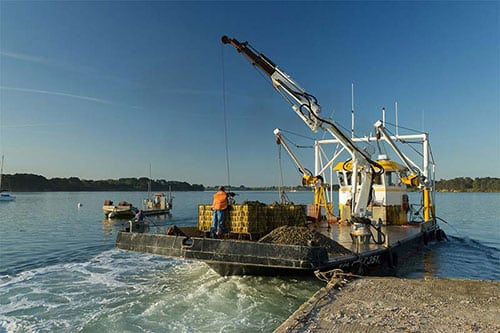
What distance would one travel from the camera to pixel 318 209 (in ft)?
61.7

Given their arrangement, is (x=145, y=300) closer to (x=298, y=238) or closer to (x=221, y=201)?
(x=221, y=201)

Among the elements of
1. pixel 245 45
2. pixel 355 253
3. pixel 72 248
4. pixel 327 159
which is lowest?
pixel 72 248

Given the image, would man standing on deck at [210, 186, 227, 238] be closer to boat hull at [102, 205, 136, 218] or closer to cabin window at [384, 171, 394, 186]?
cabin window at [384, 171, 394, 186]

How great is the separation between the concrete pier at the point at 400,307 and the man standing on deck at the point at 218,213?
3.81m

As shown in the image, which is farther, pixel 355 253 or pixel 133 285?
pixel 133 285

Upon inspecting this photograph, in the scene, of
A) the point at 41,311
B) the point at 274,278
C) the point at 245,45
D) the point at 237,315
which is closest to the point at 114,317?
the point at 41,311

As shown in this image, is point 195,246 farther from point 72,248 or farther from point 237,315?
point 72,248

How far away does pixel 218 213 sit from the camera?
10258mm

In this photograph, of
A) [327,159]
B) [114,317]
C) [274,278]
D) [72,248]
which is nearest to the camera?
[114,317]

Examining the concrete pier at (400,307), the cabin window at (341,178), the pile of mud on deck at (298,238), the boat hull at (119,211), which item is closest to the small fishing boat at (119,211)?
the boat hull at (119,211)

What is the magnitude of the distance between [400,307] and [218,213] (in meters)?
5.60

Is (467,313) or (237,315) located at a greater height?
(467,313)

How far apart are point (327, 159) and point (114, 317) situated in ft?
49.5

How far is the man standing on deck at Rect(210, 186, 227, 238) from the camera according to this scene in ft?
33.2
